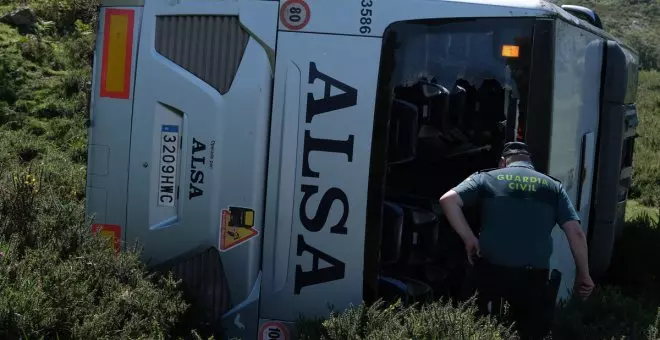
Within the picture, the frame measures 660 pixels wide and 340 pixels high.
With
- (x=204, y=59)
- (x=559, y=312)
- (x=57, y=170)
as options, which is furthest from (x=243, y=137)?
(x=57, y=170)

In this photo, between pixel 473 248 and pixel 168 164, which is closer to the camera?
pixel 473 248

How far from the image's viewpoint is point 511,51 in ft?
14.7

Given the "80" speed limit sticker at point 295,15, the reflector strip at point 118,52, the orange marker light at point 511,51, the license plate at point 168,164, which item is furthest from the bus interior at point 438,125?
the reflector strip at point 118,52

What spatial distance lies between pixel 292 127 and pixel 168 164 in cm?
80

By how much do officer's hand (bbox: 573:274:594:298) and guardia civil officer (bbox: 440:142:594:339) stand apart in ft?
0.39

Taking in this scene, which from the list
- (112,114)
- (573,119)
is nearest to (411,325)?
(573,119)

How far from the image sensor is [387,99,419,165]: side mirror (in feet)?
15.4

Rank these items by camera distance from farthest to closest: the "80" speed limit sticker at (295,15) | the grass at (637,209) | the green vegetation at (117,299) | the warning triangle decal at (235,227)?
1. the grass at (637,209)
2. the warning triangle decal at (235,227)
3. the "80" speed limit sticker at (295,15)
4. the green vegetation at (117,299)

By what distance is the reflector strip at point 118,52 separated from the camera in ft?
15.2

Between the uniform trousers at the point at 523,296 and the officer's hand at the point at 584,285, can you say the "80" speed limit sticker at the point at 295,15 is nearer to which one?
the uniform trousers at the point at 523,296

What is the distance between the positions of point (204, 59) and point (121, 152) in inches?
30.3

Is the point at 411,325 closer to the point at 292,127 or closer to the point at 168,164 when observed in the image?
the point at 292,127

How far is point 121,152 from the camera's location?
4.66 m

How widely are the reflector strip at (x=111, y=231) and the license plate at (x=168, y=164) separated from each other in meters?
0.35
